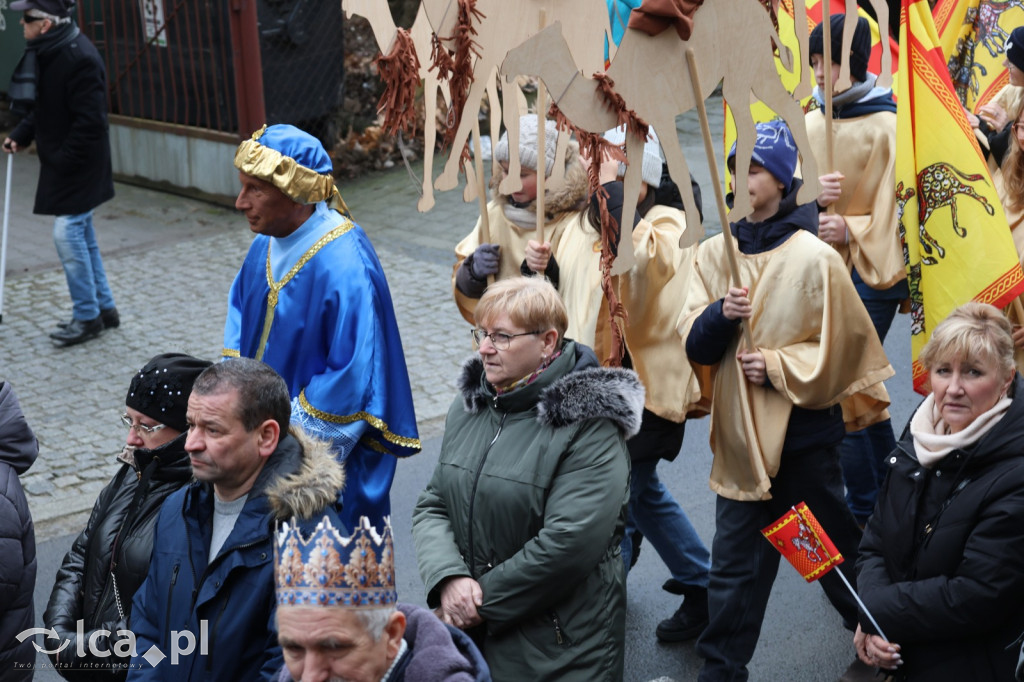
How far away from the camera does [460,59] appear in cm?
401

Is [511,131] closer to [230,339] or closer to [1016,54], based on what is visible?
[230,339]

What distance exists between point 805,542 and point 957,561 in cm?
48

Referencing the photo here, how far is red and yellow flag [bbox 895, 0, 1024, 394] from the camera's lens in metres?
4.75

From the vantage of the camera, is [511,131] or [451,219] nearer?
[511,131]

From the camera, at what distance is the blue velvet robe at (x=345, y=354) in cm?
436

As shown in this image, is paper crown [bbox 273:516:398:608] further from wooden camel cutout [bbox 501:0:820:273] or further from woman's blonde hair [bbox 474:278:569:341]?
wooden camel cutout [bbox 501:0:820:273]

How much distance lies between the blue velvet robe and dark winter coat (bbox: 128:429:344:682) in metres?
1.07

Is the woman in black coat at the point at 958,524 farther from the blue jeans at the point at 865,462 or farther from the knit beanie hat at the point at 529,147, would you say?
the blue jeans at the point at 865,462

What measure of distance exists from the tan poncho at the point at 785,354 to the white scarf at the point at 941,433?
25.2 inches

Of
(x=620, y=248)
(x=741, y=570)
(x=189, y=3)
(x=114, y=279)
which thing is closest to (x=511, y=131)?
(x=620, y=248)

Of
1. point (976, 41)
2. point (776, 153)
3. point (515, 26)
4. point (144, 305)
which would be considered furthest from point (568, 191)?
point (144, 305)

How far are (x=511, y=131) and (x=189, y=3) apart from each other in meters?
8.33

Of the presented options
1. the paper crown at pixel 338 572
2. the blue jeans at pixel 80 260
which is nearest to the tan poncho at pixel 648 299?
the paper crown at pixel 338 572

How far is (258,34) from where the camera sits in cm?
1117
